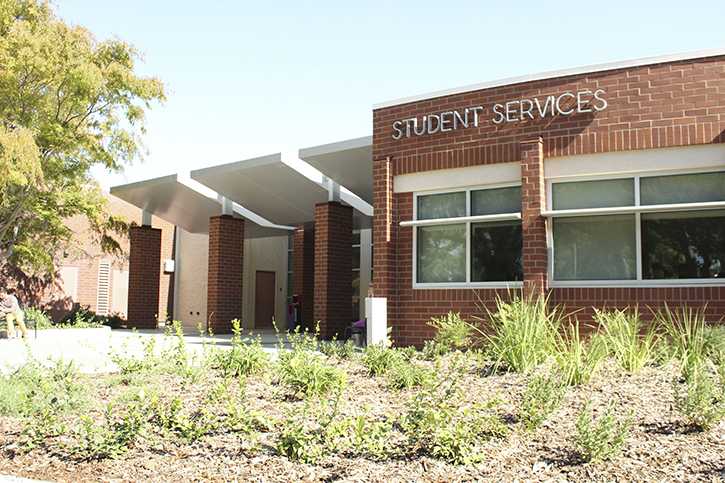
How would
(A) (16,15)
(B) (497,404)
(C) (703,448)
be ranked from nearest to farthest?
(C) (703,448), (B) (497,404), (A) (16,15)

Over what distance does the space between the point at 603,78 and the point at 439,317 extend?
15.1 ft

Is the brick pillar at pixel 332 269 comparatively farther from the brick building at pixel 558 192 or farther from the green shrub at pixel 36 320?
the green shrub at pixel 36 320

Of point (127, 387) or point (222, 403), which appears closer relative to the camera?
point (222, 403)

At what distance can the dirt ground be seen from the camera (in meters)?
5.32

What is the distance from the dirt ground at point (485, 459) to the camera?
209 inches

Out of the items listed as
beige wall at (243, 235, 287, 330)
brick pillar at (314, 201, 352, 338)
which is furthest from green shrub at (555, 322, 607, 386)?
beige wall at (243, 235, 287, 330)

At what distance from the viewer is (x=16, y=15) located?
19375mm

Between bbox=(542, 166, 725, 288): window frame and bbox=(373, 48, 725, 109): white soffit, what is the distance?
64.1 inches

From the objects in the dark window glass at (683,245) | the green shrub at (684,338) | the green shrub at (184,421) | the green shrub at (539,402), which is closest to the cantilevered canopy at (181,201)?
the dark window glass at (683,245)

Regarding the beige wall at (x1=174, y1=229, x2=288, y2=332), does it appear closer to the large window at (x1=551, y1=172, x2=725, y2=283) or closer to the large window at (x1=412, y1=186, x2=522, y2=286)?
the large window at (x1=412, y1=186, x2=522, y2=286)

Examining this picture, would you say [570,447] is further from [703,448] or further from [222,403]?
[222,403]

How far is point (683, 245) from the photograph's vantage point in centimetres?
1132

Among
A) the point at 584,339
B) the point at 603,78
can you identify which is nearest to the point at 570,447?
the point at 584,339

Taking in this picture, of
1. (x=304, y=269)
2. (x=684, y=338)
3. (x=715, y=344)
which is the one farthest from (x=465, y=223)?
(x=304, y=269)
